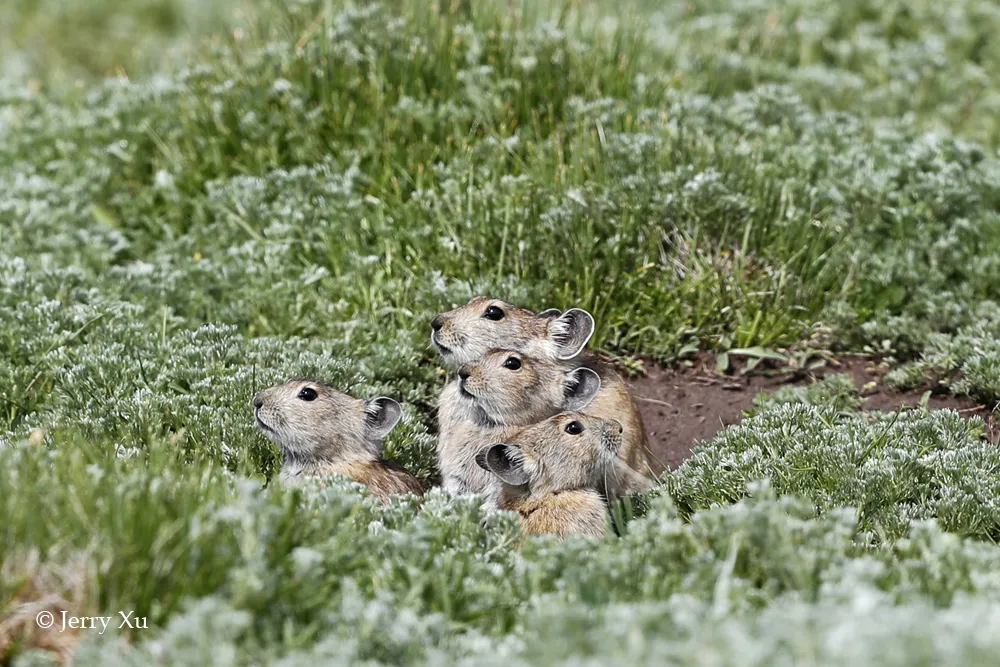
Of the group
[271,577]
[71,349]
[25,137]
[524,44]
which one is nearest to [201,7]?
[25,137]

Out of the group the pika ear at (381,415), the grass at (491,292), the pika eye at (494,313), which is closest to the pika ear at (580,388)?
the pika eye at (494,313)

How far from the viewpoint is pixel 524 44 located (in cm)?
1051

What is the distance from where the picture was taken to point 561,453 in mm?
6691

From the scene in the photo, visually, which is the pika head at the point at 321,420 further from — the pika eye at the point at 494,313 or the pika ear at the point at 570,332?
the pika ear at the point at 570,332

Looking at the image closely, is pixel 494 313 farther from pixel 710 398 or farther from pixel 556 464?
pixel 710 398

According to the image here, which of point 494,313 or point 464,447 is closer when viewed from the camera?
point 464,447

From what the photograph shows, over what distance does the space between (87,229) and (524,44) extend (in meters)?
3.91

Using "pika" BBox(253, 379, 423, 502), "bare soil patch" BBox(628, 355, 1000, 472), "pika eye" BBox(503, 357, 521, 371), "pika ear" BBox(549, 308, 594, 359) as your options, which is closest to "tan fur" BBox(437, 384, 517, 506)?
"pika" BBox(253, 379, 423, 502)

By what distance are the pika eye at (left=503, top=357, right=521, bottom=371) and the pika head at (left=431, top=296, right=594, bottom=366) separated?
1.24ft

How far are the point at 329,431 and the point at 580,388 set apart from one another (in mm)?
1469

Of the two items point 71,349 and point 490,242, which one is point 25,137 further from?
point 490,242

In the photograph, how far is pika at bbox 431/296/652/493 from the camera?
7.36 meters

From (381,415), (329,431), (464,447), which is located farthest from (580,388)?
(329,431)

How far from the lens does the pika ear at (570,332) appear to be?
7.42 meters
